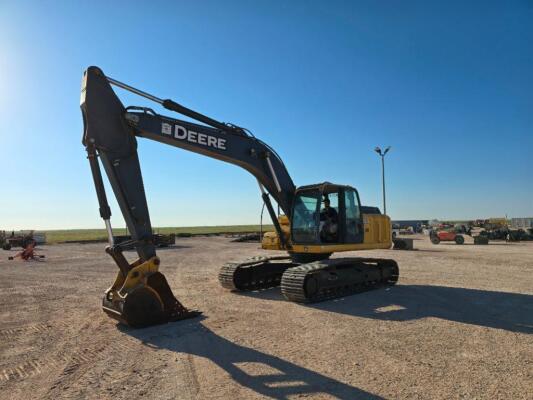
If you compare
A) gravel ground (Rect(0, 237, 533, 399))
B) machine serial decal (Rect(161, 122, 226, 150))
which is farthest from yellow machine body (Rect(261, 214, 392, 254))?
machine serial decal (Rect(161, 122, 226, 150))

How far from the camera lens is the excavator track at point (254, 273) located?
11.6m

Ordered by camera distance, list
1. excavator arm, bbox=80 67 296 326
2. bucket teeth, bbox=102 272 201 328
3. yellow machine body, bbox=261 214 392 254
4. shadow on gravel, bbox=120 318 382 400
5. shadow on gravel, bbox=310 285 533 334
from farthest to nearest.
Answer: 1. yellow machine body, bbox=261 214 392 254
2. shadow on gravel, bbox=310 285 533 334
3. excavator arm, bbox=80 67 296 326
4. bucket teeth, bbox=102 272 201 328
5. shadow on gravel, bbox=120 318 382 400

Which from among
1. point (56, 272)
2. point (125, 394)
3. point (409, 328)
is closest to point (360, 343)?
point (409, 328)

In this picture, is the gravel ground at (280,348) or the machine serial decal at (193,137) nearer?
the gravel ground at (280,348)

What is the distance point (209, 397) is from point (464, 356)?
3.62 meters

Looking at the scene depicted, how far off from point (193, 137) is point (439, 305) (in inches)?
267

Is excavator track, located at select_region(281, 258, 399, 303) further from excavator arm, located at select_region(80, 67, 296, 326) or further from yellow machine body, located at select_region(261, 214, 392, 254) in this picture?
excavator arm, located at select_region(80, 67, 296, 326)

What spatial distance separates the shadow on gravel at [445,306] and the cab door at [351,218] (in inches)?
63.1

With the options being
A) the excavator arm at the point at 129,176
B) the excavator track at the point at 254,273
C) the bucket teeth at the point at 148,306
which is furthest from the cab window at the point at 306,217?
the bucket teeth at the point at 148,306

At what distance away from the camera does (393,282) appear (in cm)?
1287

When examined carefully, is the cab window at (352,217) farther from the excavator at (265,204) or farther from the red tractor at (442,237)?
the red tractor at (442,237)

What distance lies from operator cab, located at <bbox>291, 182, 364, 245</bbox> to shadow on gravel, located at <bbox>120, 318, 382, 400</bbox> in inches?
173

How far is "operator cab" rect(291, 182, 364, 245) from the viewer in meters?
11.1

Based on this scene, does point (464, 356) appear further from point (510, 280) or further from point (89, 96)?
point (510, 280)
